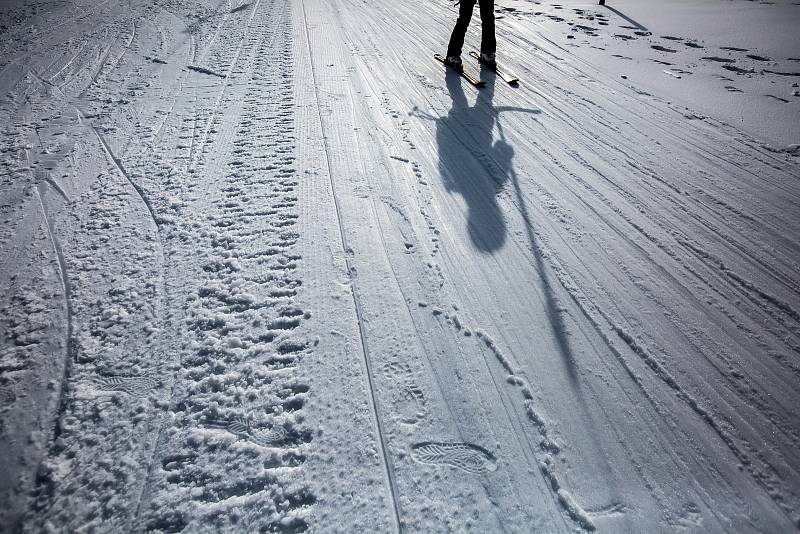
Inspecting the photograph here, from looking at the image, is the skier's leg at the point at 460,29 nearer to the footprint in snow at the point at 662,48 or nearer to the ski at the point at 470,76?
the ski at the point at 470,76

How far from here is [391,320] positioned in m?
2.05

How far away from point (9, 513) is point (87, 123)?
3.74 metres

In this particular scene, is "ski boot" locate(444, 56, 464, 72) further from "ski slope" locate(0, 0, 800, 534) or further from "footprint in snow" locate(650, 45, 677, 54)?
"footprint in snow" locate(650, 45, 677, 54)

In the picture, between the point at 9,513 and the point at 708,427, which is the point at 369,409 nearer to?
the point at 9,513

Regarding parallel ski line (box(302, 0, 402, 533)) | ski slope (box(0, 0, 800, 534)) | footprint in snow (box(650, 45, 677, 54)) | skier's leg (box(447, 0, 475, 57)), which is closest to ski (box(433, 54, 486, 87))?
skier's leg (box(447, 0, 475, 57))

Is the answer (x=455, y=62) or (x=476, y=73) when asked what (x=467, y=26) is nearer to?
(x=455, y=62)

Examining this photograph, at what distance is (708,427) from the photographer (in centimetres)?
166

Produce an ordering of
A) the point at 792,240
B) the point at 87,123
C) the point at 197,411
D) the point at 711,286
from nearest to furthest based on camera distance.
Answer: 1. the point at 197,411
2. the point at 711,286
3. the point at 792,240
4. the point at 87,123

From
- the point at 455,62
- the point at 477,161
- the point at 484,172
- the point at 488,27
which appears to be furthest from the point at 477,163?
the point at 488,27

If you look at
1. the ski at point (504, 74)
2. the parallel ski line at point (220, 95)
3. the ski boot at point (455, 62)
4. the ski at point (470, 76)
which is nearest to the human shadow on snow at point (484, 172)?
the ski at point (470, 76)

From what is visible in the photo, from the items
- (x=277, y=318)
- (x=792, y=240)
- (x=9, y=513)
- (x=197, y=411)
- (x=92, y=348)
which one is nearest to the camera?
(x=9, y=513)

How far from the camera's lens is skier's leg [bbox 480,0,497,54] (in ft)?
18.8

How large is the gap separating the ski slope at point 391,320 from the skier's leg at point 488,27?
7.26 feet

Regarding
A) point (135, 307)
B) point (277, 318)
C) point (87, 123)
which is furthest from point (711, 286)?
point (87, 123)
